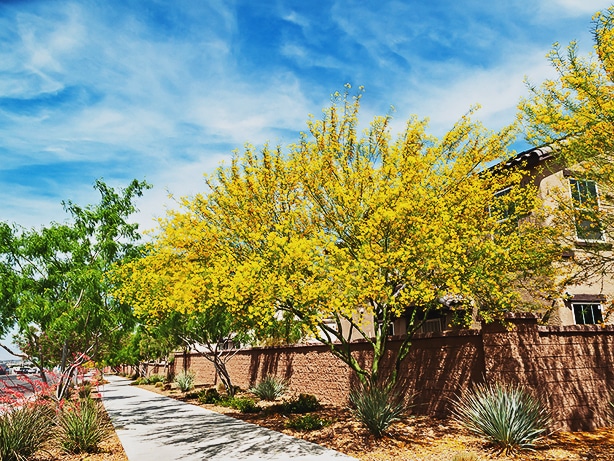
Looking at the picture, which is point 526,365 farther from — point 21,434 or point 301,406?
point 21,434

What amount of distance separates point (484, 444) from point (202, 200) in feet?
29.6

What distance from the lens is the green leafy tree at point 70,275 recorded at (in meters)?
15.3

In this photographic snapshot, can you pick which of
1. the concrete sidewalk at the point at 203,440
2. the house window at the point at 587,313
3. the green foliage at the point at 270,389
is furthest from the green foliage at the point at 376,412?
the green foliage at the point at 270,389

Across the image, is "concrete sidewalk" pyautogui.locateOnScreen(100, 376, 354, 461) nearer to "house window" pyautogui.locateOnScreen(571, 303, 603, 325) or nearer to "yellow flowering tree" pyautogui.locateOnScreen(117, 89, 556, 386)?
"yellow flowering tree" pyautogui.locateOnScreen(117, 89, 556, 386)

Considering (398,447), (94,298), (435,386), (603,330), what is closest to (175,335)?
(94,298)

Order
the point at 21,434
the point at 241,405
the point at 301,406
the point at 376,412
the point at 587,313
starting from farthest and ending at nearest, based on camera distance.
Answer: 1. the point at 241,405
2. the point at 587,313
3. the point at 301,406
4. the point at 376,412
5. the point at 21,434

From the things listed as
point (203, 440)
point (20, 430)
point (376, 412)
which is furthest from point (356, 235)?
point (20, 430)

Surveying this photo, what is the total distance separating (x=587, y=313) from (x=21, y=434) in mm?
16794

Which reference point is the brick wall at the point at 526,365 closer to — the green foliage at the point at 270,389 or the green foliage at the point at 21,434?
the green foliage at the point at 270,389

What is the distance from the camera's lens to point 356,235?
40.3ft

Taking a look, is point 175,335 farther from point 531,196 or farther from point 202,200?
point 531,196

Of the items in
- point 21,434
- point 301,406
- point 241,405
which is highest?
point 21,434

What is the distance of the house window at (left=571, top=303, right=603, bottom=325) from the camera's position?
55.5ft

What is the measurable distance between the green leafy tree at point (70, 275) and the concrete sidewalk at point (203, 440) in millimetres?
3001
